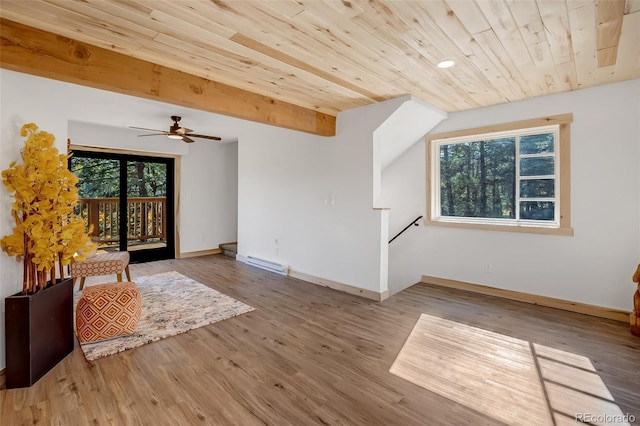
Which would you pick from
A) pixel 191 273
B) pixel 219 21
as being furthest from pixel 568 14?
pixel 191 273

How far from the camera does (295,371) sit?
2.31m

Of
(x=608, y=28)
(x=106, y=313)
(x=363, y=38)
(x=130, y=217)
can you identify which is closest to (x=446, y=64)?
(x=363, y=38)

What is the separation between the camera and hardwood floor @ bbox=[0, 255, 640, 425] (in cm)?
186

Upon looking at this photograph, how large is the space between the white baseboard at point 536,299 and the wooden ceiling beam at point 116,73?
3301mm

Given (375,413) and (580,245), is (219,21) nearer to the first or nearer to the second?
(375,413)

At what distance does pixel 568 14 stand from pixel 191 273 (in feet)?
18.0

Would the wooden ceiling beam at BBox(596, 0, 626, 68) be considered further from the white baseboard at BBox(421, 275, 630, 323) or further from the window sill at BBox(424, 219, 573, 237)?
the white baseboard at BBox(421, 275, 630, 323)

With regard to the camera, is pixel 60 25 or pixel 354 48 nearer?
pixel 60 25

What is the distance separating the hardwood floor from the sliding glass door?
368cm

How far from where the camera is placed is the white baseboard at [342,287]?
3.94 metres

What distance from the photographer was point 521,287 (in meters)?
3.88

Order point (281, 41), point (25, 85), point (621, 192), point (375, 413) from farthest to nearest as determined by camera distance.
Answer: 1. point (621, 192)
2. point (25, 85)
3. point (281, 41)
4. point (375, 413)

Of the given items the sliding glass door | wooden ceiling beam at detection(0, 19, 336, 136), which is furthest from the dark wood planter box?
the sliding glass door

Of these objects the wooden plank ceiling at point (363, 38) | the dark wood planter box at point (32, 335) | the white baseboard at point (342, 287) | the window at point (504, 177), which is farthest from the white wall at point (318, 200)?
the dark wood planter box at point (32, 335)
